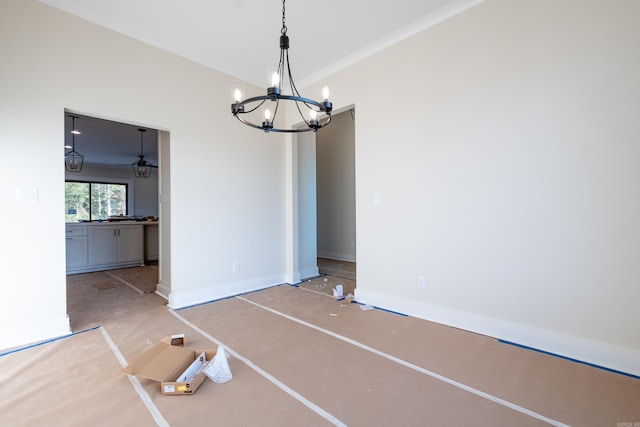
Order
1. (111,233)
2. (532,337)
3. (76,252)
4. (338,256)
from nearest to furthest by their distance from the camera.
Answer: (532,337), (76,252), (111,233), (338,256)

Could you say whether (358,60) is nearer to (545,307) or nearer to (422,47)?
(422,47)

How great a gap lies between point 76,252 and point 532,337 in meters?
6.48

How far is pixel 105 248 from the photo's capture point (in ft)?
17.5

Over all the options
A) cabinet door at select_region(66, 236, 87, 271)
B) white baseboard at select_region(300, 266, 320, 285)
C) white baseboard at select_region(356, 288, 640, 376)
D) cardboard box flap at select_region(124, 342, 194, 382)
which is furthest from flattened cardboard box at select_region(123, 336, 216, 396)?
cabinet door at select_region(66, 236, 87, 271)

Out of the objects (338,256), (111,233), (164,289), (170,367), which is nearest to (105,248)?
(111,233)

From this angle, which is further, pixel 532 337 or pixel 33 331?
pixel 33 331

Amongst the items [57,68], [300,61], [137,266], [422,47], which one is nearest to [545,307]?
[422,47]

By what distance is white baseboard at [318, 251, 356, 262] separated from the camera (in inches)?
239

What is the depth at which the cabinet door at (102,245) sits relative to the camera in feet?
17.0

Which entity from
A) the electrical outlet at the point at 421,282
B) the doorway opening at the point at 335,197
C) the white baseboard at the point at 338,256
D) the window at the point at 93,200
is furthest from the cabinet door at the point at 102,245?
the electrical outlet at the point at 421,282

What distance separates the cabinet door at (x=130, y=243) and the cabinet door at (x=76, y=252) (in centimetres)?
52

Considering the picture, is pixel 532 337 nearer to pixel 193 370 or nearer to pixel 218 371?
pixel 218 371

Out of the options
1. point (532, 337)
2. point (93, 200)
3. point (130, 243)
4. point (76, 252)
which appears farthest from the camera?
point (93, 200)

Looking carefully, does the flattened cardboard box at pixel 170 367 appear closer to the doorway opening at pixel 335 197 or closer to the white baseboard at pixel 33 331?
the white baseboard at pixel 33 331
